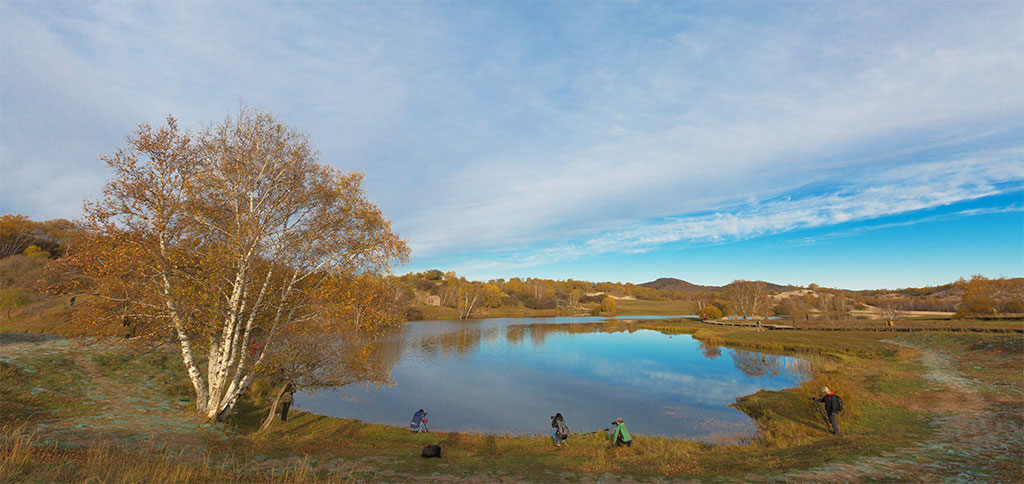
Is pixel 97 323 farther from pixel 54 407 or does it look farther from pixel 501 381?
pixel 501 381

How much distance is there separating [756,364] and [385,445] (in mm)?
39758

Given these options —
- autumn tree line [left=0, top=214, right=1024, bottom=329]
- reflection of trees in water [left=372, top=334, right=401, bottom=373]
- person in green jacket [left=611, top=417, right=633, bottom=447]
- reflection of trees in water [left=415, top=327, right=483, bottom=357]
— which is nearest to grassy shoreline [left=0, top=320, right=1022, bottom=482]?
person in green jacket [left=611, top=417, right=633, bottom=447]

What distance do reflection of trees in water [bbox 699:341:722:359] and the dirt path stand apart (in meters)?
29.5

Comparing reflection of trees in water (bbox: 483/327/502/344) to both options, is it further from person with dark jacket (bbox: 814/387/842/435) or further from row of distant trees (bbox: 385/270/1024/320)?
person with dark jacket (bbox: 814/387/842/435)

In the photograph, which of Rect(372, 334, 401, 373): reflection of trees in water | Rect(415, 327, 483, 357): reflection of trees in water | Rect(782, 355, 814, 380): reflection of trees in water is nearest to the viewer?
Rect(782, 355, 814, 380): reflection of trees in water

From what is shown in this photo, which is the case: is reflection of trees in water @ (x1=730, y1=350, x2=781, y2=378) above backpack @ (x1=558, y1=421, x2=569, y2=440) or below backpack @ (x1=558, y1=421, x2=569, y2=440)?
below

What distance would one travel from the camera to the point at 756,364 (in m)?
39.4

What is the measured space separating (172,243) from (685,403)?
30591mm

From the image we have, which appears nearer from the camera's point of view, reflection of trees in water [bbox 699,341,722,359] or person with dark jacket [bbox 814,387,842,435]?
person with dark jacket [bbox 814,387,842,435]

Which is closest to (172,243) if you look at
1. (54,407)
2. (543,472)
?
(54,407)

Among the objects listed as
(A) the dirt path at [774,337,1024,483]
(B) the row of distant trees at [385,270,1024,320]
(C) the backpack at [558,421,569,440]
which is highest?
(B) the row of distant trees at [385,270,1024,320]

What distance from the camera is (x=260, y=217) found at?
16828 mm

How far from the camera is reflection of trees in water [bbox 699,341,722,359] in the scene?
1825 inches

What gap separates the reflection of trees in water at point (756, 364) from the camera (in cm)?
3531
